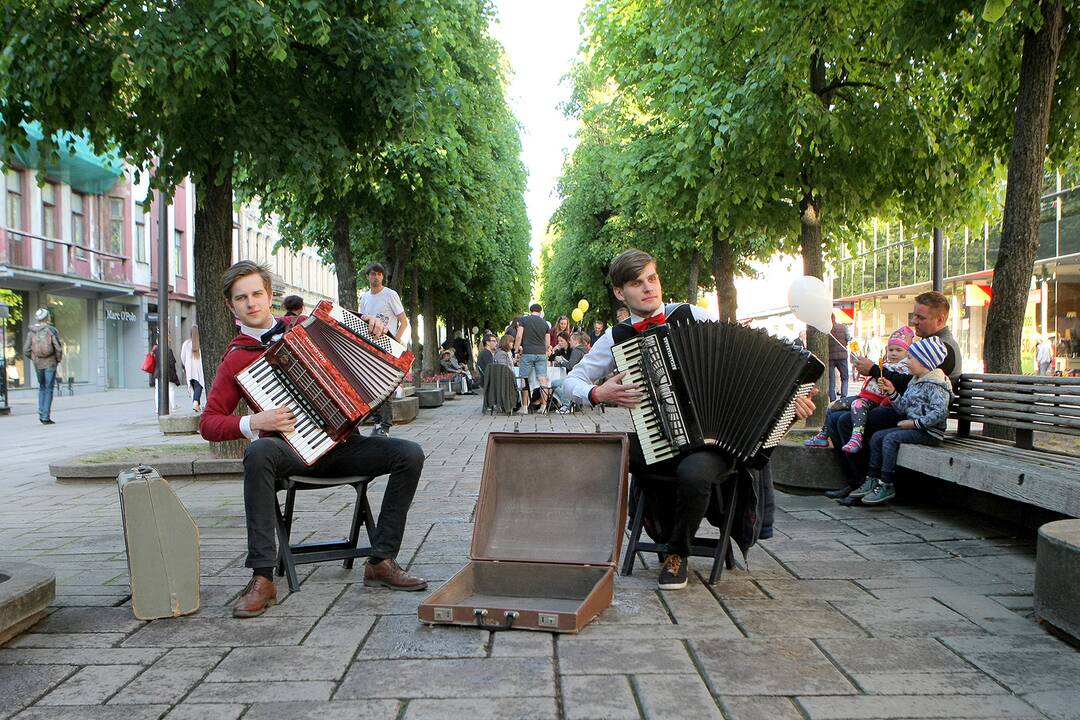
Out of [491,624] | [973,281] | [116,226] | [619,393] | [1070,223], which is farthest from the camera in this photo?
[116,226]

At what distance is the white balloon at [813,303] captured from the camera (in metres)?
6.35

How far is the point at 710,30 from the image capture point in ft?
32.7

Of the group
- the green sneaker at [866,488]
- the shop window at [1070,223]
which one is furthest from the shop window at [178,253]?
the green sneaker at [866,488]

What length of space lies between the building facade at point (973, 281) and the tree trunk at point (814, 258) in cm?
205

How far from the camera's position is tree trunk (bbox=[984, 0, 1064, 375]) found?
Result: 729 centimetres

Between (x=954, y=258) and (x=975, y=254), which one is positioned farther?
(x=954, y=258)

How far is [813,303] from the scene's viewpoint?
634 centimetres

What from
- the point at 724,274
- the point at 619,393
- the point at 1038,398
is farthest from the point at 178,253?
the point at 619,393

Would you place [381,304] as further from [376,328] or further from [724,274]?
[724,274]

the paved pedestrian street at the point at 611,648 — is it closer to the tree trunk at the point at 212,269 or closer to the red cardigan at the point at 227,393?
the red cardigan at the point at 227,393

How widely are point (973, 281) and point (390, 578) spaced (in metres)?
28.7

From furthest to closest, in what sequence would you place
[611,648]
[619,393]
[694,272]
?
[694,272]
[619,393]
[611,648]

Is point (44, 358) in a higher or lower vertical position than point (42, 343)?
lower

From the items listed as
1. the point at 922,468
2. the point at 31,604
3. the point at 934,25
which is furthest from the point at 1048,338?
the point at 31,604
